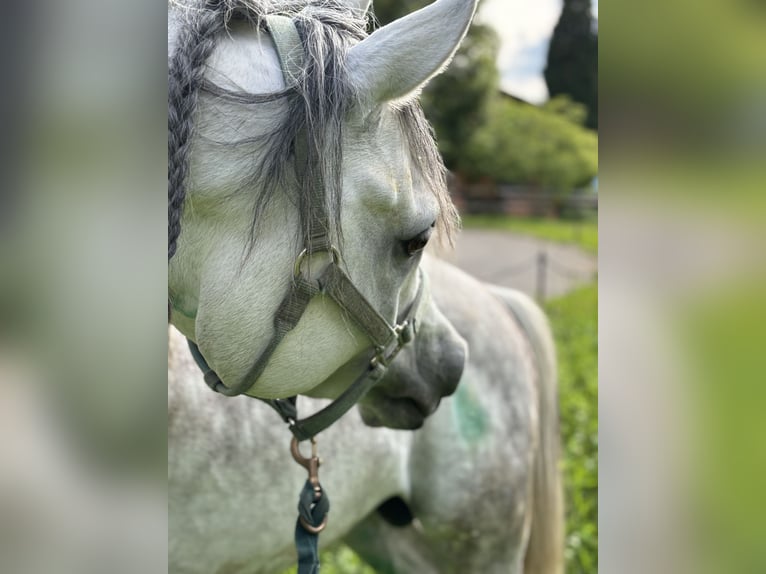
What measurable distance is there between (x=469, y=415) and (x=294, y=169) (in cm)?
128

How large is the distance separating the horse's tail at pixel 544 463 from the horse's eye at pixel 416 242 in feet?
4.45

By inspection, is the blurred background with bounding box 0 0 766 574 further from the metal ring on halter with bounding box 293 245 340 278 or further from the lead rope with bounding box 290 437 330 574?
the lead rope with bounding box 290 437 330 574

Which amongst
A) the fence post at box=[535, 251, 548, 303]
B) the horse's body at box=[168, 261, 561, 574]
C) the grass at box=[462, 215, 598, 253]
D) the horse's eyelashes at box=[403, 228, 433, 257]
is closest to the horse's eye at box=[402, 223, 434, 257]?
the horse's eyelashes at box=[403, 228, 433, 257]

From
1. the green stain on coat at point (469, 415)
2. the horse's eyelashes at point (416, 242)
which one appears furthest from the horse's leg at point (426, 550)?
the horse's eyelashes at point (416, 242)

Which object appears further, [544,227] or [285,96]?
[544,227]

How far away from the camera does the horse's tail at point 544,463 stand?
2.34 metres

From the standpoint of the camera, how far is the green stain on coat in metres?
2.06

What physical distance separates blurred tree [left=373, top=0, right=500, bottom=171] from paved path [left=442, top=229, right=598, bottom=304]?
199 centimetres

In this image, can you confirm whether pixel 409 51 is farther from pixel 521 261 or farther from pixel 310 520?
pixel 521 261

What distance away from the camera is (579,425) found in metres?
4.07
